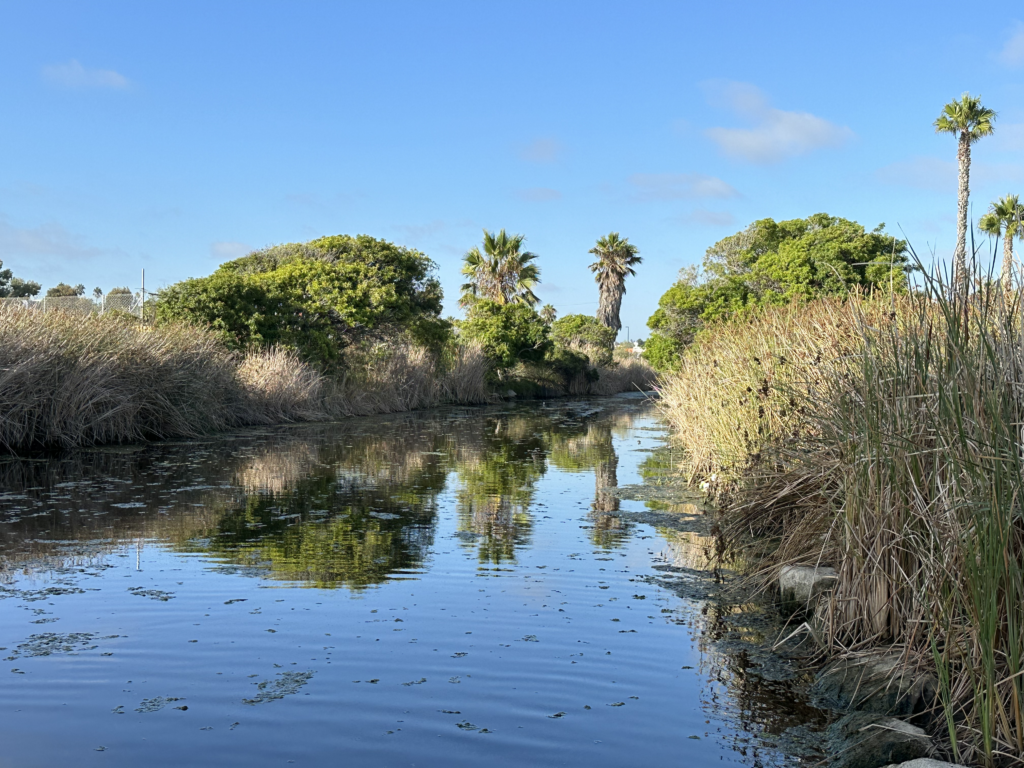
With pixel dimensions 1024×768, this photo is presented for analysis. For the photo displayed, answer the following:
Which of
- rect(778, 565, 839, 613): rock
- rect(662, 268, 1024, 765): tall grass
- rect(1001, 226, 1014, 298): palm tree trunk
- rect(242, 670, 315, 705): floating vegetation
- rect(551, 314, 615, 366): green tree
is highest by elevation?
rect(551, 314, 615, 366): green tree

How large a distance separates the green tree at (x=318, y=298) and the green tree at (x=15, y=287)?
87.2 feet

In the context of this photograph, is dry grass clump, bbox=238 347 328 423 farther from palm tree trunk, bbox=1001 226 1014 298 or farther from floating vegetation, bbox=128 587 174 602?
palm tree trunk, bbox=1001 226 1014 298

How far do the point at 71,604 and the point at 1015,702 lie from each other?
6.01 meters

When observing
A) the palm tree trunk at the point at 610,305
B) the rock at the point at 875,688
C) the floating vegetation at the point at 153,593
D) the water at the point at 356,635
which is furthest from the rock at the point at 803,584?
the palm tree trunk at the point at 610,305

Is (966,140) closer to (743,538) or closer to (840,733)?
(743,538)

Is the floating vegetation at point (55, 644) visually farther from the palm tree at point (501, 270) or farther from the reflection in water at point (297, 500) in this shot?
the palm tree at point (501, 270)

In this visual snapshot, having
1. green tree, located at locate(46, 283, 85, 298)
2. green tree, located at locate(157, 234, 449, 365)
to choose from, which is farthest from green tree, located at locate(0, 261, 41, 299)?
green tree, located at locate(157, 234, 449, 365)

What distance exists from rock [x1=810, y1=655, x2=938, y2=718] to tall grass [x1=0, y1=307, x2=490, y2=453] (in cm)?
1405

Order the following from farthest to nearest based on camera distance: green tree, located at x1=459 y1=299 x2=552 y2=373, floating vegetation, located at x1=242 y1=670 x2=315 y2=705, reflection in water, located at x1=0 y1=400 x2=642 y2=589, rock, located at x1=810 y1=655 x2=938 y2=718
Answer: green tree, located at x1=459 y1=299 x2=552 y2=373, reflection in water, located at x1=0 y1=400 x2=642 y2=589, floating vegetation, located at x1=242 y1=670 x2=315 y2=705, rock, located at x1=810 y1=655 x2=938 y2=718

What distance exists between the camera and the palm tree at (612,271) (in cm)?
5881

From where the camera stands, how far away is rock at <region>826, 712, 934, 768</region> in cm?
410

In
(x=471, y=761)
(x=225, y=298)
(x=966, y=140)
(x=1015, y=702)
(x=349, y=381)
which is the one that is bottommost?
(x=471, y=761)

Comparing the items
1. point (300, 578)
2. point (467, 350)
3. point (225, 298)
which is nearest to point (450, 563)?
point (300, 578)

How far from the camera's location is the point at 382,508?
37.3ft
